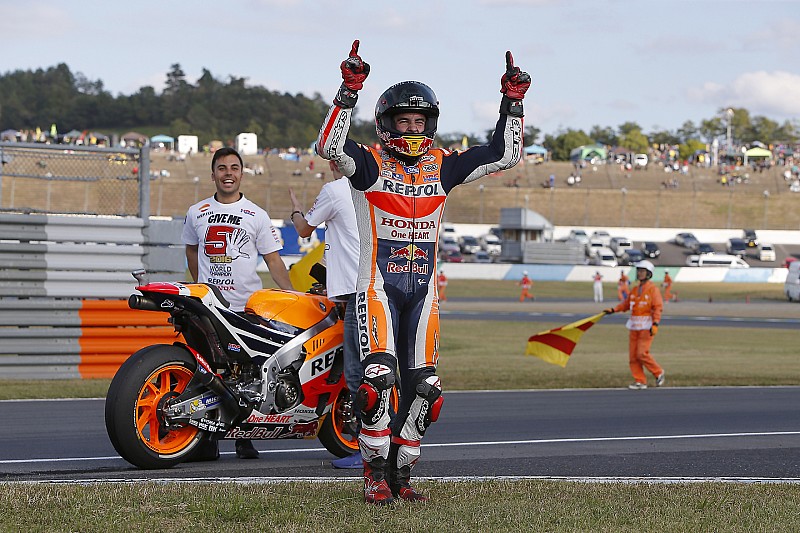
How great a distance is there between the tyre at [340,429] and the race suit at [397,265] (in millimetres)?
1534

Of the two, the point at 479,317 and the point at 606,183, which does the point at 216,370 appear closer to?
the point at 479,317

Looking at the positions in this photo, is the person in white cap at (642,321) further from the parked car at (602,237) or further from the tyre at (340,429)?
the parked car at (602,237)

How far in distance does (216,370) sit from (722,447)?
12.5 feet

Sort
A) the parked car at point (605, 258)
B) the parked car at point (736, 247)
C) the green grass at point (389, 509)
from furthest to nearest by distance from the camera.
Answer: the parked car at point (736, 247), the parked car at point (605, 258), the green grass at point (389, 509)

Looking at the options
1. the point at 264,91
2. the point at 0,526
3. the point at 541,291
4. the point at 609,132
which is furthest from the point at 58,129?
the point at 0,526

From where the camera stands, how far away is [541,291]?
55.8 m

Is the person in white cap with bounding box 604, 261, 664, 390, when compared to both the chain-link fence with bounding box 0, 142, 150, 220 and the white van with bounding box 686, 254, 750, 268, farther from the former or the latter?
the white van with bounding box 686, 254, 750, 268

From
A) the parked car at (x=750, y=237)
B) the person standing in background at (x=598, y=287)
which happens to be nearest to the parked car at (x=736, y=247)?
the parked car at (x=750, y=237)

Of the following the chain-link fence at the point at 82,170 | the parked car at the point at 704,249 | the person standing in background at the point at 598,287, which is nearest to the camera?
the chain-link fence at the point at 82,170

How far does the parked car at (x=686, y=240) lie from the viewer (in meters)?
75.8

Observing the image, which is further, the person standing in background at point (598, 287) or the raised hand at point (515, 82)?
the person standing in background at point (598, 287)

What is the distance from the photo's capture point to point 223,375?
286 inches

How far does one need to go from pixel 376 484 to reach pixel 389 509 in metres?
0.27

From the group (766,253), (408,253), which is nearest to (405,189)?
(408,253)
